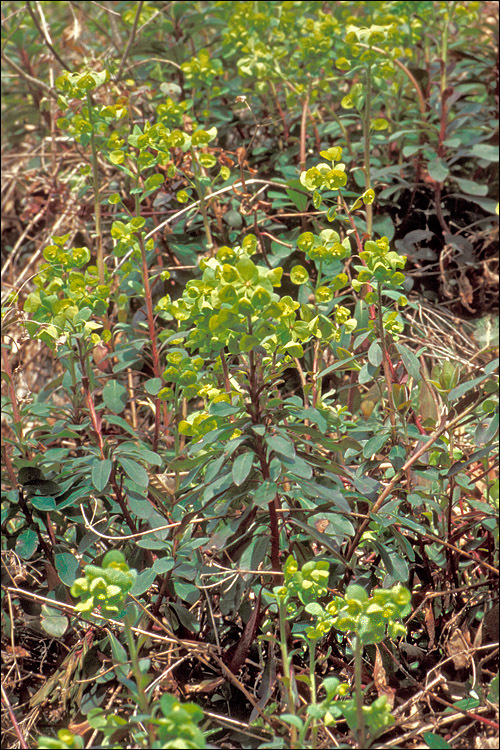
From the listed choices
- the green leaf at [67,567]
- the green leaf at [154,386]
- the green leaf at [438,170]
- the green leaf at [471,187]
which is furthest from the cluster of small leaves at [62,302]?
the green leaf at [471,187]

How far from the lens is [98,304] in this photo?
139 centimetres

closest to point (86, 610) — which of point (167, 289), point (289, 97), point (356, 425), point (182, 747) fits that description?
point (182, 747)

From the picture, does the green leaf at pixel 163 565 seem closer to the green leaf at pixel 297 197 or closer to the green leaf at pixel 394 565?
the green leaf at pixel 394 565

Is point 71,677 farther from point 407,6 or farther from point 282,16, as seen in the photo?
point 407,6

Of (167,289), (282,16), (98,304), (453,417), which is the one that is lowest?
(167,289)

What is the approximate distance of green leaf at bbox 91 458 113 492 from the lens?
1.24 metres

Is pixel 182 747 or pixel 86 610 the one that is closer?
pixel 182 747

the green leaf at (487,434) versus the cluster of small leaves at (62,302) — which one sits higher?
the cluster of small leaves at (62,302)

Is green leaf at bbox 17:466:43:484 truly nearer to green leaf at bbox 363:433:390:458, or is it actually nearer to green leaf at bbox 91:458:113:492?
green leaf at bbox 91:458:113:492

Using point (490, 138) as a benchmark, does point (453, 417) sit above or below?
below

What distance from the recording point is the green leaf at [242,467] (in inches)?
39.8

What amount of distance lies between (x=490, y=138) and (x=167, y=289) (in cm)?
108

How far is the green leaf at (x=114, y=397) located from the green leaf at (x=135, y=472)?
195 millimetres

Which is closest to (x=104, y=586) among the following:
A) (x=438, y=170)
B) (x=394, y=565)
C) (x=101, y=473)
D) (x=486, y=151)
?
(x=101, y=473)
